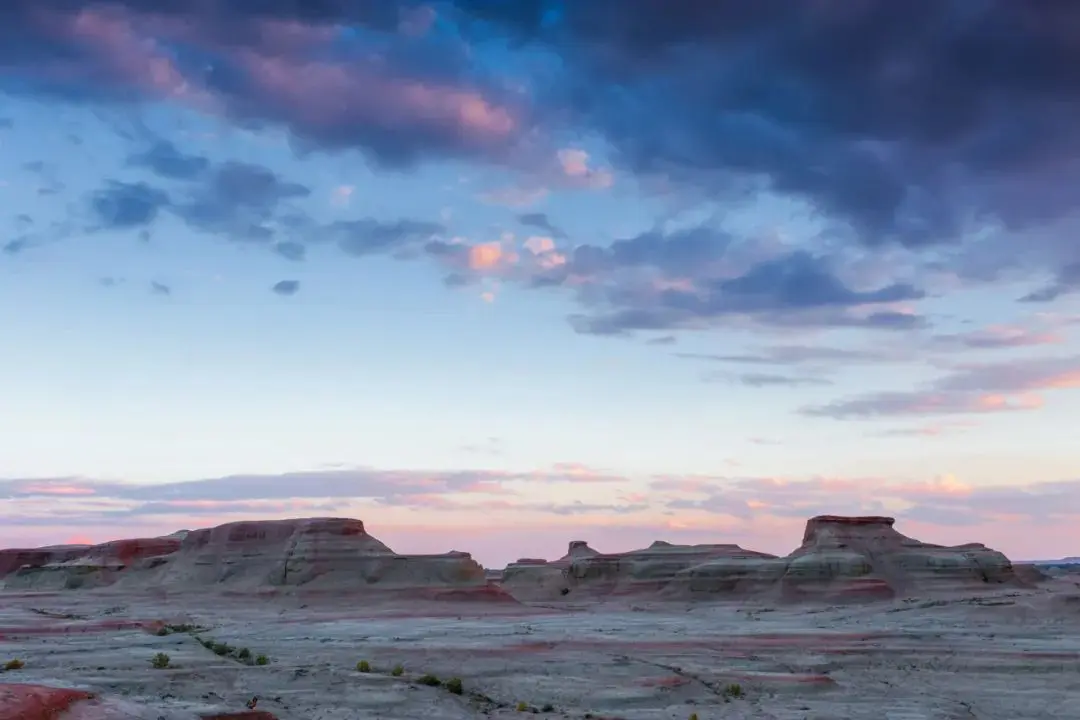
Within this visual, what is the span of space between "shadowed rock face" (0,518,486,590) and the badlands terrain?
0.89 ft

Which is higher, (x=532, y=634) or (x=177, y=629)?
(x=532, y=634)

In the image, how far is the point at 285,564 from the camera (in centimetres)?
10262

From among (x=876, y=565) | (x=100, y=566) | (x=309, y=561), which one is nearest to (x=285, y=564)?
(x=309, y=561)

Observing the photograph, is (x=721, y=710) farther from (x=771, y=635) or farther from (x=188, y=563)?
(x=188, y=563)

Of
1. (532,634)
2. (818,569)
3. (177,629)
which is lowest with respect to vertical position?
(177,629)

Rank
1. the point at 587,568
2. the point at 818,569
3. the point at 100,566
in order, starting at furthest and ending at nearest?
the point at 587,568 → the point at 100,566 → the point at 818,569

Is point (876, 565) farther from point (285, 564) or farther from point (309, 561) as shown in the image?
point (285, 564)

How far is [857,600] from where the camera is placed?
324ft

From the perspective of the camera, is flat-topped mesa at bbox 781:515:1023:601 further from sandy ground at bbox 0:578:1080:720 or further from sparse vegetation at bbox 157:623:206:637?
sparse vegetation at bbox 157:623:206:637

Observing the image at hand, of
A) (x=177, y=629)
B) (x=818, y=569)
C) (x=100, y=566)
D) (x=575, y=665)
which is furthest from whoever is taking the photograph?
(x=100, y=566)

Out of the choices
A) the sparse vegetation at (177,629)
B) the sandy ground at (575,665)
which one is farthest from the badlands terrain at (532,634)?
the sparse vegetation at (177,629)

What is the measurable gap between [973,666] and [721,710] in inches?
788

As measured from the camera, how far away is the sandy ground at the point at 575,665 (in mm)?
32719

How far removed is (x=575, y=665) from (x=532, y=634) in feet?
57.0
